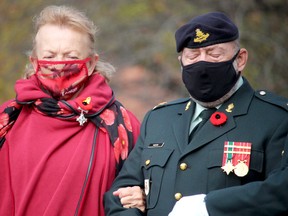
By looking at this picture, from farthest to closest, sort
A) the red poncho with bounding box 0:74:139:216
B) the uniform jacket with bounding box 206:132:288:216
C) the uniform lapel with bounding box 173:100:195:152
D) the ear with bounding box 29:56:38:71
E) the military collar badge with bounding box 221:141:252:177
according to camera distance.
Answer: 1. the ear with bounding box 29:56:38:71
2. the red poncho with bounding box 0:74:139:216
3. the uniform lapel with bounding box 173:100:195:152
4. the military collar badge with bounding box 221:141:252:177
5. the uniform jacket with bounding box 206:132:288:216

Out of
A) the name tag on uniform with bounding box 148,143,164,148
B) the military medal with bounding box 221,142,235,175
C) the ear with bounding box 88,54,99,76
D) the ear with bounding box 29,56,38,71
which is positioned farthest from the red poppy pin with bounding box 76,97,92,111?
the military medal with bounding box 221,142,235,175

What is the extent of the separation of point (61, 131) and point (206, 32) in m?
1.12

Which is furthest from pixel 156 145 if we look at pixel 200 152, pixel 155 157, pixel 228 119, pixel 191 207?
pixel 191 207

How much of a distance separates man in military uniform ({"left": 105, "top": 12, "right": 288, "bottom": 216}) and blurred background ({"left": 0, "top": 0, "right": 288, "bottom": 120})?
206 inches

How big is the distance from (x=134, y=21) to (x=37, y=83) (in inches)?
270

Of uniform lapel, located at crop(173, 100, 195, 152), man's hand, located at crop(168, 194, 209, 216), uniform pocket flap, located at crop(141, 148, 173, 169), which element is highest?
uniform lapel, located at crop(173, 100, 195, 152)

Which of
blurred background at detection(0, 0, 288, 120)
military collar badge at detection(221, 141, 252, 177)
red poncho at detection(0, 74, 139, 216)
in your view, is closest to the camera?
military collar badge at detection(221, 141, 252, 177)

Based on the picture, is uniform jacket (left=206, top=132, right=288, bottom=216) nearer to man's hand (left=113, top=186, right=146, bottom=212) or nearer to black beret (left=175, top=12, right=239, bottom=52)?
man's hand (left=113, top=186, right=146, bottom=212)

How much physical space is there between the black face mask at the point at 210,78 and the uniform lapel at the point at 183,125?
21 centimetres

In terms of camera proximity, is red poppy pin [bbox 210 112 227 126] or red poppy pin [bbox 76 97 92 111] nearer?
red poppy pin [bbox 210 112 227 126]

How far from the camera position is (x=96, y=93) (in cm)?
480

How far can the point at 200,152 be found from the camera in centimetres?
423

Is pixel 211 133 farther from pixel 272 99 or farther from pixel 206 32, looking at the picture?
pixel 206 32

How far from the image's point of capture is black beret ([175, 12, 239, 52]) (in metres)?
4.21
